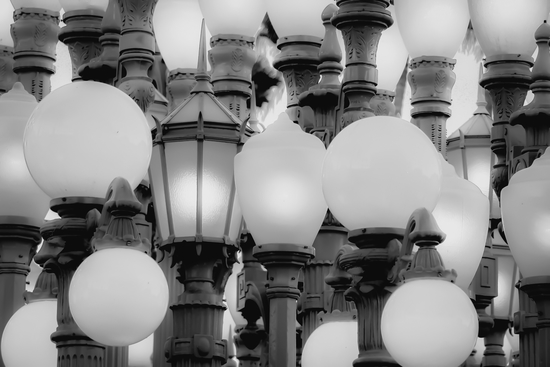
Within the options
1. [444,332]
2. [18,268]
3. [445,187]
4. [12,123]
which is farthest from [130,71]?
[444,332]

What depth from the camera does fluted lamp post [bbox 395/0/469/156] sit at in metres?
9.19

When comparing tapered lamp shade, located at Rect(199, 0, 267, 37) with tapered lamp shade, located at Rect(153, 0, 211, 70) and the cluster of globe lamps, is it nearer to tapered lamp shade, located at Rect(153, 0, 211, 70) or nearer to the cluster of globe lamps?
tapered lamp shade, located at Rect(153, 0, 211, 70)

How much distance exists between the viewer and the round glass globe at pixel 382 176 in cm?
635

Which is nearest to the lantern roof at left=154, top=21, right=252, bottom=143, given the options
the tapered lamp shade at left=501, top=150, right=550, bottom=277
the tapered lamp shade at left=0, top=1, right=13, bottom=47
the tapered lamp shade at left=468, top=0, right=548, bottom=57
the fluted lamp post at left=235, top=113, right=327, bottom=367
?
the fluted lamp post at left=235, top=113, right=327, bottom=367

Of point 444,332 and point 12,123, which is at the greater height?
point 12,123

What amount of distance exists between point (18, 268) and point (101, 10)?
1.79 metres

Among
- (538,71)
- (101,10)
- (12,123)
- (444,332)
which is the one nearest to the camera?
(444,332)

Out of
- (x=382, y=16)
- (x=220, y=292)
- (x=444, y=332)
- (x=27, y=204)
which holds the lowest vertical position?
(x=444, y=332)

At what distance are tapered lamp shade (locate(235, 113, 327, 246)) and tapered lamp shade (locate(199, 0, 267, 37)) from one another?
6.45 ft

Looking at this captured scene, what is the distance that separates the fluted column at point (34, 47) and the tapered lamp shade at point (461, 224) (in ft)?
10.2

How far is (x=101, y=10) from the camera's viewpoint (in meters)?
9.30

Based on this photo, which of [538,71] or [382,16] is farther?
[538,71]

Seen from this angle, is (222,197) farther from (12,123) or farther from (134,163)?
(12,123)

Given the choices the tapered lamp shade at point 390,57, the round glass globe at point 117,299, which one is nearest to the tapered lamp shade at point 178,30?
the tapered lamp shade at point 390,57
